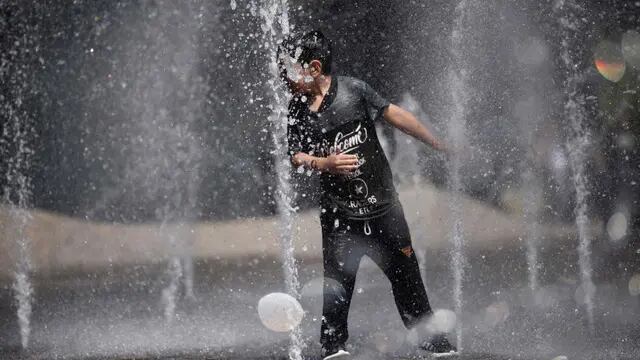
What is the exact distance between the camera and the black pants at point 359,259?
3.45 meters

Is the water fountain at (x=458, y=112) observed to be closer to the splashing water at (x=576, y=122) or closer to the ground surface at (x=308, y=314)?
the ground surface at (x=308, y=314)

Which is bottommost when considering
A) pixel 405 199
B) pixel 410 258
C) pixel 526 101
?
pixel 410 258

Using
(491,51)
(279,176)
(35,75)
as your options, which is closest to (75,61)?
(35,75)

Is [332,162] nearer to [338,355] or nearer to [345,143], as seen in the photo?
[345,143]

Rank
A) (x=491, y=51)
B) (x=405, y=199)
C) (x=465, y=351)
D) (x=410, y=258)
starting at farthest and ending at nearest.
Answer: (x=405, y=199) < (x=491, y=51) < (x=465, y=351) < (x=410, y=258)

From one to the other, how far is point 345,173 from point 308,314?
2.13 meters

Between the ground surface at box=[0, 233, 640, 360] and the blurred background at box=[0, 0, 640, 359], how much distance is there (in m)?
0.03

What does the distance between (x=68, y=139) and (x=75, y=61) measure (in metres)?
0.89

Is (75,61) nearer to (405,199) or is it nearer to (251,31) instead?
(251,31)

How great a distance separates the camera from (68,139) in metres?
9.17

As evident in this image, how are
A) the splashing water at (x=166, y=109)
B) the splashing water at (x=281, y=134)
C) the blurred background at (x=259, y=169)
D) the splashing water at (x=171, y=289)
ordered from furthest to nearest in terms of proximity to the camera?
the splashing water at (x=166, y=109), the splashing water at (x=281, y=134), the splashing water at (x=171, y=289), the blurred background at (x=259, y=169)

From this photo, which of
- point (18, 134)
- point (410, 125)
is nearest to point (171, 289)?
point (18, 134)

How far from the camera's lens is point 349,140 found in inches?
133

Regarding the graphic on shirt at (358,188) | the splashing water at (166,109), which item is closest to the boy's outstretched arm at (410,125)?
the graphic on shirt at (358,188)
